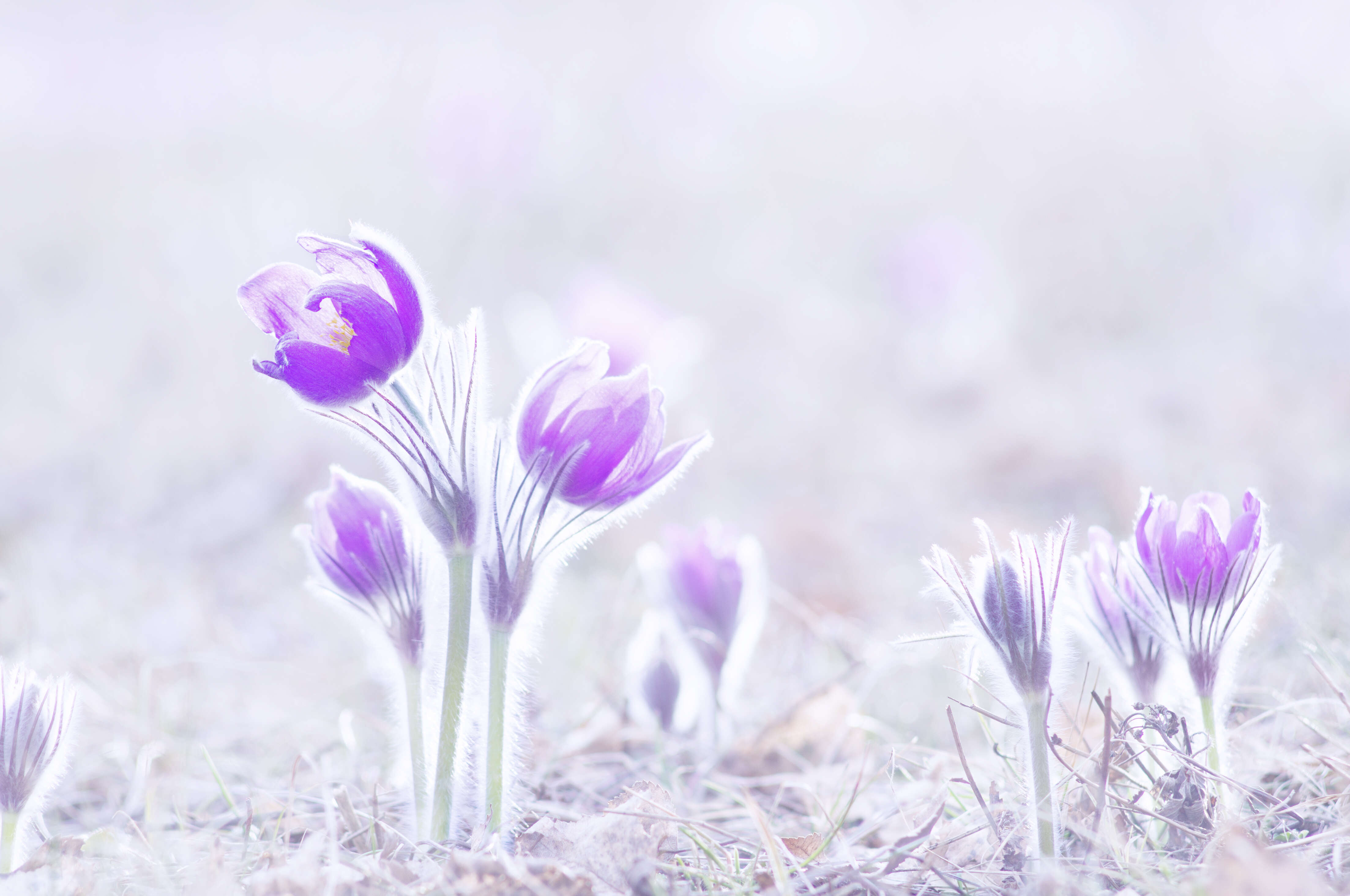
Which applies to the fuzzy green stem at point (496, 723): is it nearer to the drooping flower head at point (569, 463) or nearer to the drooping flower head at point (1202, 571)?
the drooping flower head at point (569, 463)

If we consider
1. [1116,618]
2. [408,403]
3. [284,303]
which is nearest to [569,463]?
[408,403]

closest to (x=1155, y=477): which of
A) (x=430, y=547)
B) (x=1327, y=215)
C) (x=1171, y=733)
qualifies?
(x=1171, y=733)

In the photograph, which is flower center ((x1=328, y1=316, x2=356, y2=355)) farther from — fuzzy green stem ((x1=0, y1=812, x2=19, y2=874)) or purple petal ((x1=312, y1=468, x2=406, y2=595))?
fuzzy green stem ((x1=0, y1=812, x2=19, y2=874))

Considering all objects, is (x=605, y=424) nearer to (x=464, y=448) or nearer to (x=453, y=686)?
(x=464, y=448)

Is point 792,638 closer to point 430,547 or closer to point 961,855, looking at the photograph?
point 961,855

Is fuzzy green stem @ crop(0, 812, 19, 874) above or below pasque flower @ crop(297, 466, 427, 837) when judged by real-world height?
below

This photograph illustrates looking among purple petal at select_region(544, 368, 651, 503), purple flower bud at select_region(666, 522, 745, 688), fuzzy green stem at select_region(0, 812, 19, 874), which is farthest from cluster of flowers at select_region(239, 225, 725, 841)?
purple flower bud at select_region(666, 522, 745, 688)
